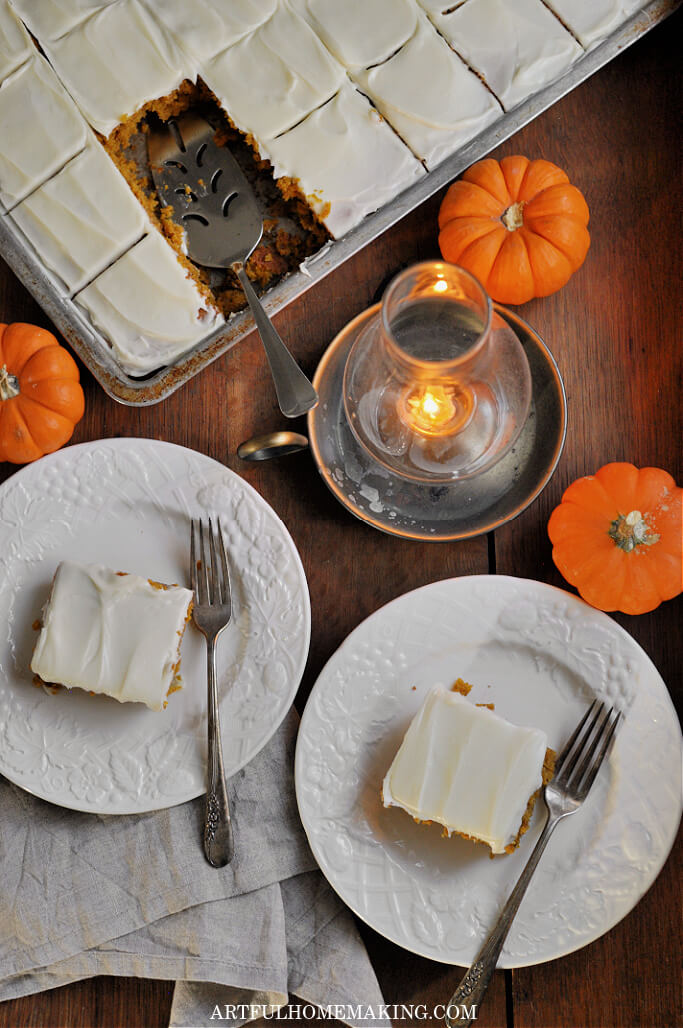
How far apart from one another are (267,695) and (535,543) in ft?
2.21

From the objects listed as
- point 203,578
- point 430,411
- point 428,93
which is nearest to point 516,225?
point 428,93

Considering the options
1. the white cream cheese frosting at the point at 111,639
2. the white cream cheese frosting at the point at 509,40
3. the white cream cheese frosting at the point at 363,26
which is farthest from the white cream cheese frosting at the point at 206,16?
the white cream cheese frosting at the point at 111,639

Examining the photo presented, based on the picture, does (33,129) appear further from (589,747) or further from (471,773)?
(589,747)

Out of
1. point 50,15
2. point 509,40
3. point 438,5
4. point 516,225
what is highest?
point 50,15

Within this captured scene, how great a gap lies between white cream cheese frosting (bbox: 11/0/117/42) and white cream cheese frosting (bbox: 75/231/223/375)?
47cm

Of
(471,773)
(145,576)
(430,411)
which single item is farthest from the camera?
(145,576)

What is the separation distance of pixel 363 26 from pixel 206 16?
33 cm

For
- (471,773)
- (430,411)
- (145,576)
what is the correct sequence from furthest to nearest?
(145,576)
(430,411)
(471,773)

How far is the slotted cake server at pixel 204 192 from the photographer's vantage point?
202 centimetres

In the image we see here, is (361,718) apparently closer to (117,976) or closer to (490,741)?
(490,741)

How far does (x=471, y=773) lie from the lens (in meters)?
1.77

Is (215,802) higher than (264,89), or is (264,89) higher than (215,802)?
(264,89)

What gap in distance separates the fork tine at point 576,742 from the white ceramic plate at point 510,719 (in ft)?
0.07

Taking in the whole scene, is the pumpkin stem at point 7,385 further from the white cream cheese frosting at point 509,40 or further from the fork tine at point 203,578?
the white cream cheese frosting at point 509,40
